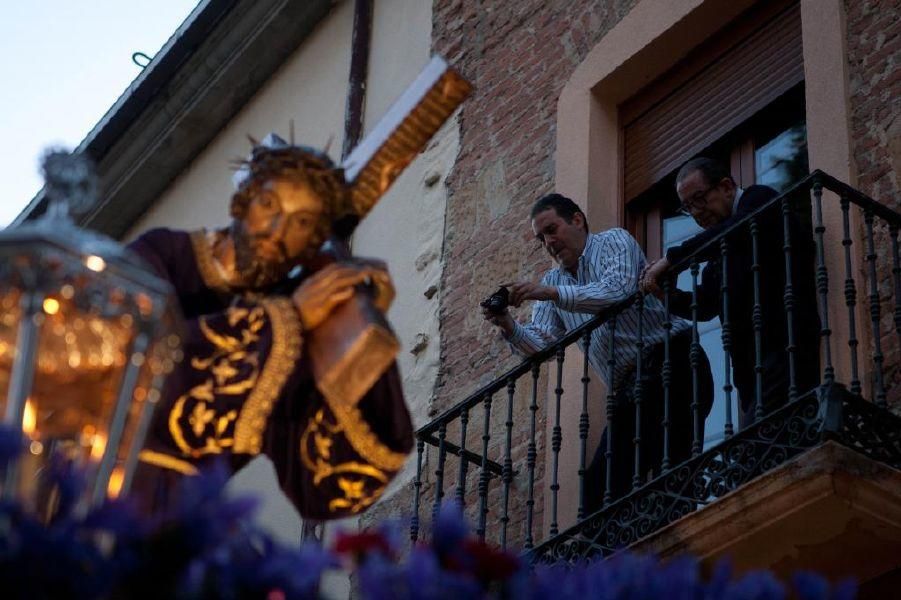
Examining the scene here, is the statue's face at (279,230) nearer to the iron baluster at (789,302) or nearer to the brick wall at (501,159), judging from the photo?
the iron baluster at (789,302)

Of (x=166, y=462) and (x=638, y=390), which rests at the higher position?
(x=638, y=390)

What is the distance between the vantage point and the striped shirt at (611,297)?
8523mm

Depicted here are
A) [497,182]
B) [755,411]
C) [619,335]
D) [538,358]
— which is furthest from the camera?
[497,182]

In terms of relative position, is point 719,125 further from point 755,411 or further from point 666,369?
point 755,411

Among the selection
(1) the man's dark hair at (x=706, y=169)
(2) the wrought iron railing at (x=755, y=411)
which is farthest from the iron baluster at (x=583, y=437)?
(1) the man's dark hair at (x=706, y=169)

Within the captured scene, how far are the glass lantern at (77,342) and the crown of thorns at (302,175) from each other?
0.84m

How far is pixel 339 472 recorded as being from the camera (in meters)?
4.30

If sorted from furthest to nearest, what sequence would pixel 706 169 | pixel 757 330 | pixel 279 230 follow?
pixel 706 169 < pixel 757 330 < pixel 279 230

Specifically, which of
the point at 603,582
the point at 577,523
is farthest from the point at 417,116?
the point at 577,523

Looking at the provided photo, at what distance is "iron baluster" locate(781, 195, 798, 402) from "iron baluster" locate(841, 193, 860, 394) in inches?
7.8

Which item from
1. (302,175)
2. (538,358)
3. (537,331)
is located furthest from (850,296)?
(302,175)

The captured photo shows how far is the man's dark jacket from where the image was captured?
7.77 metres

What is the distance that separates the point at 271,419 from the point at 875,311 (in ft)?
12.2

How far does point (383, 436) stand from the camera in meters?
4.31
